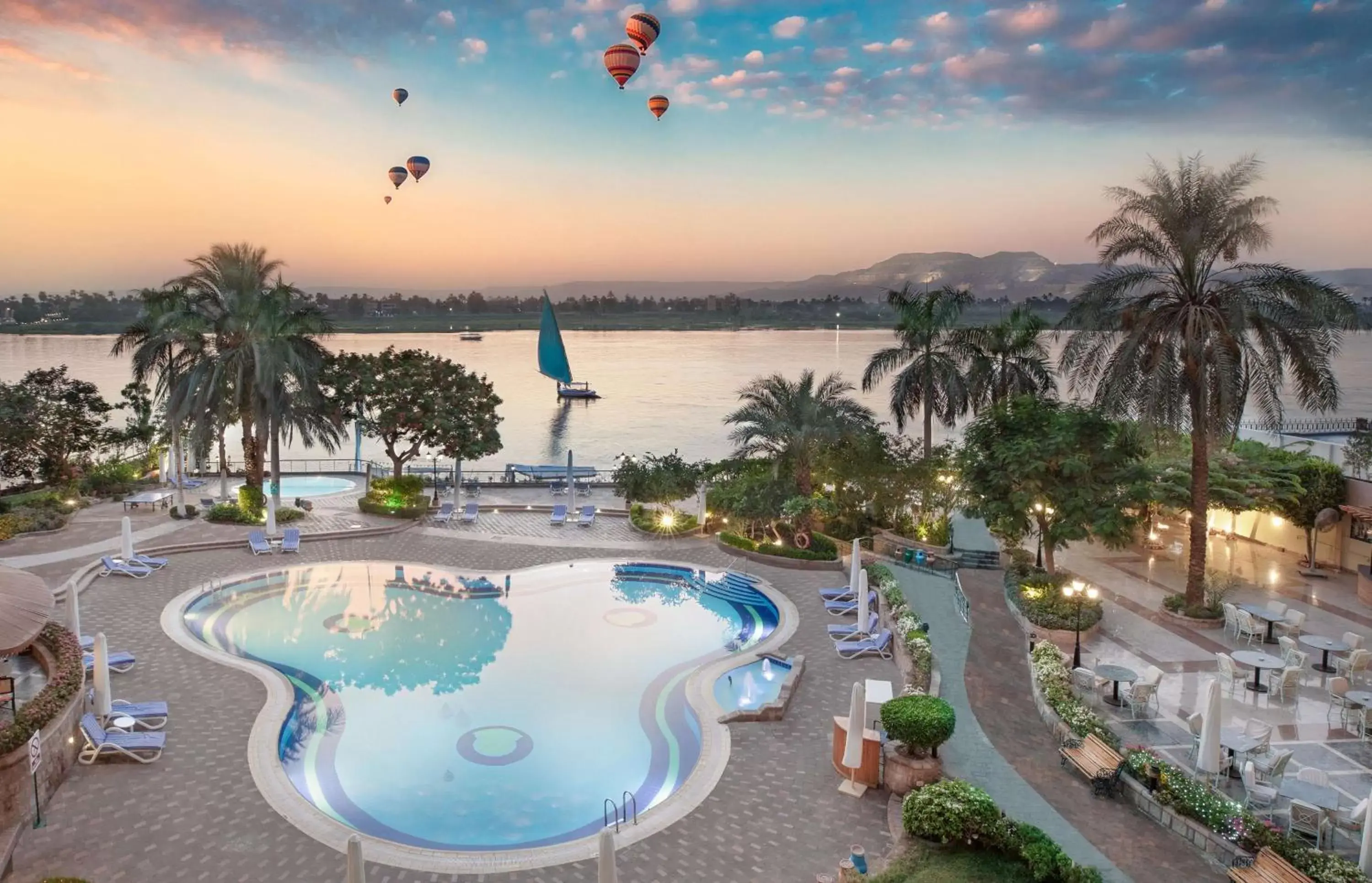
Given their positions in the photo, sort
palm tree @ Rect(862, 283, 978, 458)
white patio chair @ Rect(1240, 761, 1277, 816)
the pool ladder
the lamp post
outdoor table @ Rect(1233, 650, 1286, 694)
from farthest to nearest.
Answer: palm tree @ Rect(862, 283, 978, 458) → the lamp post → outdoor table @ Rect(1233, 650, 1286, 694) → the pool ladder → white patio chair @ Rect(1240, 761, 1277, 816)

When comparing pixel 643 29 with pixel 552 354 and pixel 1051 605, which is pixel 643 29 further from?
pixel 552 354

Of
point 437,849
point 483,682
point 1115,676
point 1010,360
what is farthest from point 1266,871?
point 1010,360

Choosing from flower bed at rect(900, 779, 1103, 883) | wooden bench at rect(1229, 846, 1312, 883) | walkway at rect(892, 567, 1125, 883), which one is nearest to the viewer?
wooden bench at rect(1229, 846, 1312, 883)

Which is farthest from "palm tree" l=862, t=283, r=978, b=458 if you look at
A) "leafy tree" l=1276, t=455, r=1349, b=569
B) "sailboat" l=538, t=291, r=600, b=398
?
"sailboat" l=538, t=291, r=600, b=398

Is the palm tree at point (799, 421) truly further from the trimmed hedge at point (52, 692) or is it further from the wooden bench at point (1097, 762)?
the trimmed hedge at point (52, 692)

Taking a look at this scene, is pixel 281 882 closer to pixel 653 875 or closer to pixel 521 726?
pixel 653 875

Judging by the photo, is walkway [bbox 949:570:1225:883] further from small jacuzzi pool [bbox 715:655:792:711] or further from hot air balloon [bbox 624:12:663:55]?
hot air balloon [bbox 624:12:663:55]

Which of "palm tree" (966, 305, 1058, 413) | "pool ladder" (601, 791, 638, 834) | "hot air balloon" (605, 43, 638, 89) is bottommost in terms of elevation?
A: "pool ladder" (601, 791, 638, 834)
